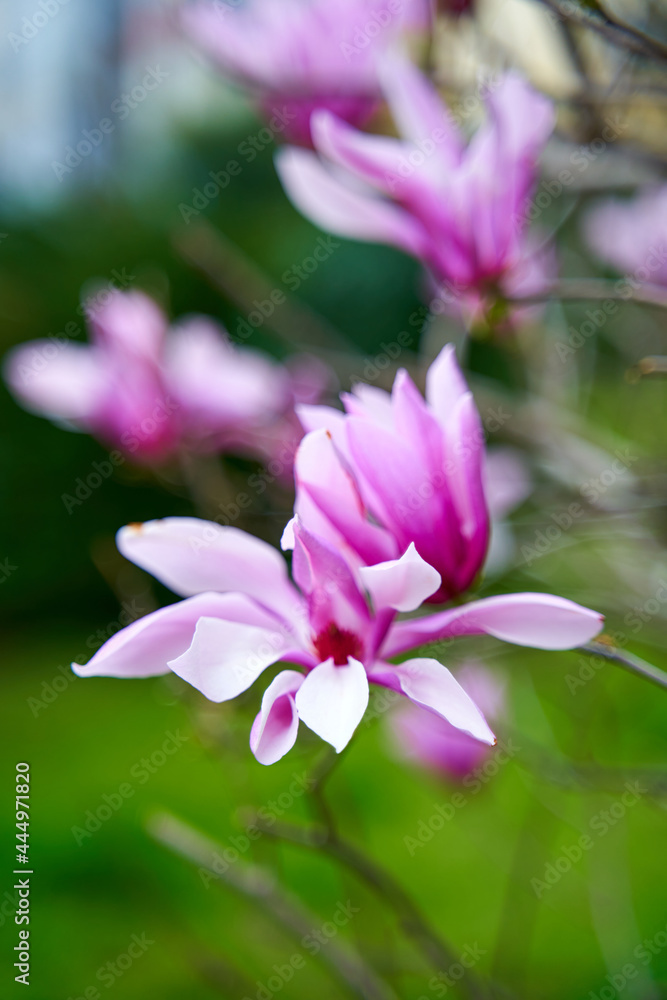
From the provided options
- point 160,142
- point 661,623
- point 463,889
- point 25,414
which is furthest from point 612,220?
point 160,142

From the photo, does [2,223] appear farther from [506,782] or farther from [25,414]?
[506,782]

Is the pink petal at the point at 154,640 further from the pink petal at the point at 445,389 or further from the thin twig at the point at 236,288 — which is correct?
the thin twig at the point at 236,288

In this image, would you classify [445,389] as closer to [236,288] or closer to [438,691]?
[438,691]

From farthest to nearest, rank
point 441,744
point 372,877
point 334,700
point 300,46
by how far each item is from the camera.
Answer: point 441,744
point 300,46
point 372,877
point 334,700

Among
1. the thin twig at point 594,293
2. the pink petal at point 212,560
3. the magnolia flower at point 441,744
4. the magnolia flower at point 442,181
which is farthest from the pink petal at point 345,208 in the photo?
the magnolia flower at point 441,744

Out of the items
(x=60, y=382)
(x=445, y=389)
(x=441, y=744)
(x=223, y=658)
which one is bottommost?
(x=441, y=744)

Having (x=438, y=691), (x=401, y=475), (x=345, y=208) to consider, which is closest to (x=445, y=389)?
(x=401, y=475)

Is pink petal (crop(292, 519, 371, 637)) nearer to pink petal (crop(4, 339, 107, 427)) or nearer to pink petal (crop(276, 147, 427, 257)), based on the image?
pink petal (crop(276, 147, 427, 257))
